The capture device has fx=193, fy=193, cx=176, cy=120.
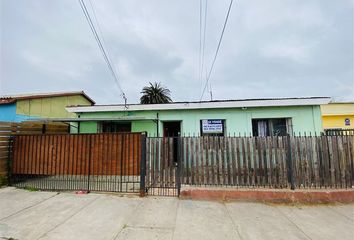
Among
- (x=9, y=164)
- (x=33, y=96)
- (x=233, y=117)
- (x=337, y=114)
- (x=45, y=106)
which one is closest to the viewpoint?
(x=9, y=164)

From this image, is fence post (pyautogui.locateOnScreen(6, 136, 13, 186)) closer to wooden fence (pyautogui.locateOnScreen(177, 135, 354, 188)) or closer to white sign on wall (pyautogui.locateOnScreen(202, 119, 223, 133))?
wooden fence (pyautogui.locateOnScreen(177, 135, 354, 188))

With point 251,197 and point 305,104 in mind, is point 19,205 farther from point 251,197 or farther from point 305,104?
point 305,104

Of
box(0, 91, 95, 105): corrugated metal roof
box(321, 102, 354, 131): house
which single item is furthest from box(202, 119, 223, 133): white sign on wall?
box(321, 102, 354, 131): house

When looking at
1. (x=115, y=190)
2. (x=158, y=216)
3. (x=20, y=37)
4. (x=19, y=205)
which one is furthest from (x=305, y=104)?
(x=20, y=37)

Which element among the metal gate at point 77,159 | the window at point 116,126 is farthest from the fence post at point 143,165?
the window at point 116,126

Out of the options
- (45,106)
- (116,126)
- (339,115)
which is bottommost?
(116,126)

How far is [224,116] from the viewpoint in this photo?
9078 millimetres

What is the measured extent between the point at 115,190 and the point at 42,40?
7357 mm

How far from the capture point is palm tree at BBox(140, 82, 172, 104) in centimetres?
2681

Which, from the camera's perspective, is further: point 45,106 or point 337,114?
point 337,114

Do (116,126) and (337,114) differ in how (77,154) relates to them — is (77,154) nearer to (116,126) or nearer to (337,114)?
(116,126)

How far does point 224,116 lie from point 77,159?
20.8 feet

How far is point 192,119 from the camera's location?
922 centimetres

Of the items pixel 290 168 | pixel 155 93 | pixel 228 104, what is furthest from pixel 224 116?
pixel 155 93
